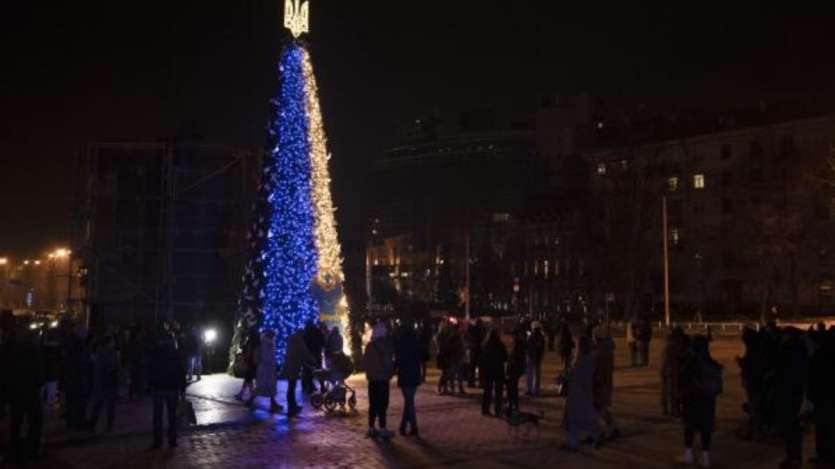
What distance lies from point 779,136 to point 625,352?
39376 millimetres

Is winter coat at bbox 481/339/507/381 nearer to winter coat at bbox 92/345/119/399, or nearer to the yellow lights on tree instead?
winter coat at bbox 92/345/119/399

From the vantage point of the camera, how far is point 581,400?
13.0m

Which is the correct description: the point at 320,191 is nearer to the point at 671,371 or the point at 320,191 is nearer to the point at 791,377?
the point at 671,371

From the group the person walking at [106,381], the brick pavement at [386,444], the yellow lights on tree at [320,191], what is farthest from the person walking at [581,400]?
the yellow lights on tree at [320,191]

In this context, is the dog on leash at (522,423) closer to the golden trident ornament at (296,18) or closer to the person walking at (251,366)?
the person walking at (251,366)

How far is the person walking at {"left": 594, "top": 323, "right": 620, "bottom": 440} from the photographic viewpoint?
44.7 ft

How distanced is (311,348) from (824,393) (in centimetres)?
1259

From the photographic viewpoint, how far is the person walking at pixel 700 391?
11.6 metres

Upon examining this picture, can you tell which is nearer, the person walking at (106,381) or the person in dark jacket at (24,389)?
the person in dark jacket at (24,389)

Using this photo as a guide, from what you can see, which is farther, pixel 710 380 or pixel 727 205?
pixel 727 205

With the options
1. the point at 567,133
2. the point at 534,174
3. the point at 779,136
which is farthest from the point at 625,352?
the point at 534,174

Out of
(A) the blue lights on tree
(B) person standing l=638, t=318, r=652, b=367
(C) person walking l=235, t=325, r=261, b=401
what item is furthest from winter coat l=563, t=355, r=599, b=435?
(B) person standing l=638, t=318, r=652, b=367

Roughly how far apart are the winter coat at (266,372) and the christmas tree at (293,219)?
578 cm

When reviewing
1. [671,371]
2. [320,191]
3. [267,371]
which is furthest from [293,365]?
[320,191]
